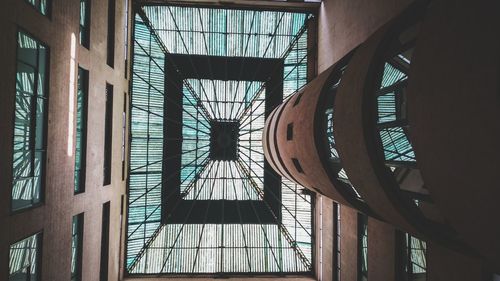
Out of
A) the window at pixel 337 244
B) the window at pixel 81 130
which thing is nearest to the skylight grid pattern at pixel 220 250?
the window at pixel 337 244

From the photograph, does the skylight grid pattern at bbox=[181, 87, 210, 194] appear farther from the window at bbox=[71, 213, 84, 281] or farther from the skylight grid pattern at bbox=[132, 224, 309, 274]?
the window at bbox=[71, 213, 84, 281]

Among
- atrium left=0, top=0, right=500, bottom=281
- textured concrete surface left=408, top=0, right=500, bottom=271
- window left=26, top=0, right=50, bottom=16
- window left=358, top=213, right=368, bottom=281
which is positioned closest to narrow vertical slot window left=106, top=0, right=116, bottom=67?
atrium left=0, top=0, right=500, bottom=281

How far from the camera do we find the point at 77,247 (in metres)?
16.7

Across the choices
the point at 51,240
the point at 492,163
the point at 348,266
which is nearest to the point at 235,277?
the point at 348,266

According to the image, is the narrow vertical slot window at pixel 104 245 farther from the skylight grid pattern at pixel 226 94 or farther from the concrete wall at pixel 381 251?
the concrete wall at pixel 381 251

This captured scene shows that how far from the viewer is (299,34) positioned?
89.1 feet

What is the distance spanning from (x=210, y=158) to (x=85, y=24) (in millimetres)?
12825

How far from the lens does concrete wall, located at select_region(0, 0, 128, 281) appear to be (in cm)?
1005

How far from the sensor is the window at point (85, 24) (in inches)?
644

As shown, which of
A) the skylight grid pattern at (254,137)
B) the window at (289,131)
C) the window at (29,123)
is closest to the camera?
the window at (29,123)

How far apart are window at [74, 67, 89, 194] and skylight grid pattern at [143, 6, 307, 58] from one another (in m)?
11.3

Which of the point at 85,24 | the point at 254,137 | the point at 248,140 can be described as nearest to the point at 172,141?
the point at 248,140

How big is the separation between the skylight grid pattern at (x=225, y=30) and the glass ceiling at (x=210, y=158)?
73 millimetres

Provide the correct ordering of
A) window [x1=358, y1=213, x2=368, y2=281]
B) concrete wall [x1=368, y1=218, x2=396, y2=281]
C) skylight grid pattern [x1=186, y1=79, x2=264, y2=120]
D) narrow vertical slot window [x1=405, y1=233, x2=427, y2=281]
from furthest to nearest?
skylight grid pattern [x1=186, y1=79, x2=264, y2=120] → window [x1=358, y1=213, x2=368, y2=281] → concrete wall [x1=368, y1=218, x2=396, y2=281] → narrow vertical slot window [x1=405, y1=233, x2=427, y2=281]
